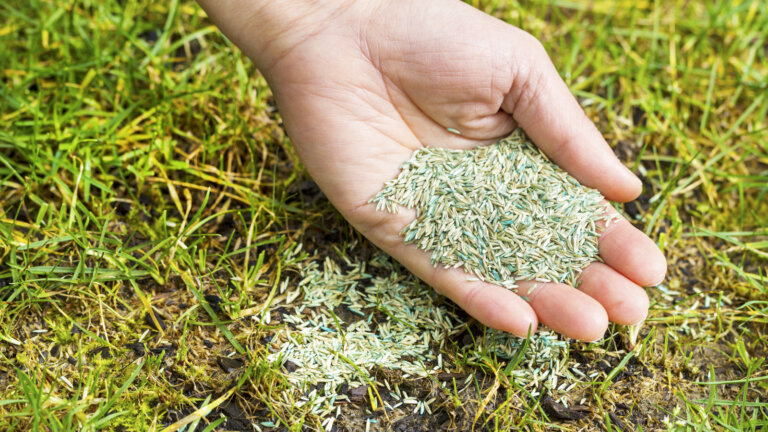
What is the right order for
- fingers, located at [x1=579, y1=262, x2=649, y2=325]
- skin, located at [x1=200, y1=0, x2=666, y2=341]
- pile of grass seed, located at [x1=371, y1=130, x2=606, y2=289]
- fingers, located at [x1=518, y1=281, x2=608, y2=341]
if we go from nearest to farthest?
fingers, located at [x1=518, y1=281, x2=608, y2=341]
fingers, located at [x1=579, y1=262, x2=649, y2=325]
pile of grass seed, located at [x1=371, y1=130, x2=606, y2=289]
skin, located at [x1=200, y1=0, x2=666, y2=341]

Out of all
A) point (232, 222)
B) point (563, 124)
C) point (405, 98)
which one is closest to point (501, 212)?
point (563, 124)

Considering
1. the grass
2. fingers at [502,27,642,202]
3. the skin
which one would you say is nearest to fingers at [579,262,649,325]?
the skin

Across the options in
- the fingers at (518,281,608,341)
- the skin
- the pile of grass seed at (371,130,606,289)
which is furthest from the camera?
the skin

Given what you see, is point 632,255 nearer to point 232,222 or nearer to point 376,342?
point 376,342

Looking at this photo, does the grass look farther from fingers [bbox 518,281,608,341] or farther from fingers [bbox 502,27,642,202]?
fingers [bbox 502,27,642,202]

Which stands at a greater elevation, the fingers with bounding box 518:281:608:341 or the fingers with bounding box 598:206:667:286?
the fingers with bounding box 598:206:667:286

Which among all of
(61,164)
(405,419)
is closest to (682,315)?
(405,419)

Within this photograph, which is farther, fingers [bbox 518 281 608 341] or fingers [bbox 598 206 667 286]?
fingers [bbox 598 206 667 286]
